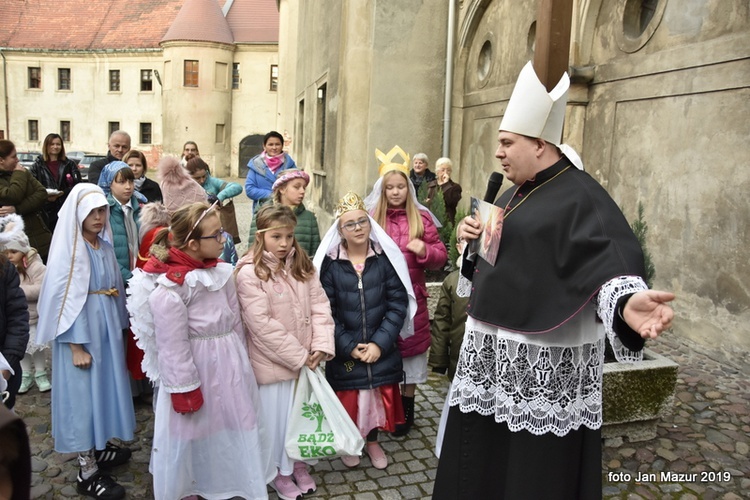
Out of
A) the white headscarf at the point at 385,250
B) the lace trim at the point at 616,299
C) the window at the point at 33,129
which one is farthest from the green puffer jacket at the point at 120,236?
the window at the point at 33,129

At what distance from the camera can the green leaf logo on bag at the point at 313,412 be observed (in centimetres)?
366

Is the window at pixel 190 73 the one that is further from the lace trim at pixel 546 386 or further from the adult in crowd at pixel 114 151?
the lace trim at pixel 546 386

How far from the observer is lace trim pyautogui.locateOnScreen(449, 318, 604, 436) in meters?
2.60

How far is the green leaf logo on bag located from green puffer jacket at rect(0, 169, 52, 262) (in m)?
3.73

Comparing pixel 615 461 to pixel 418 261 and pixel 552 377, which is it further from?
pixel 418 261

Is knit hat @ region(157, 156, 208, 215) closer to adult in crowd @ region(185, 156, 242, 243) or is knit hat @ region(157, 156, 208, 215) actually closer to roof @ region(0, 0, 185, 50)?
adult in crowd @ region(185, 156, 242, 243)

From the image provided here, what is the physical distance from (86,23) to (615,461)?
1876 inches

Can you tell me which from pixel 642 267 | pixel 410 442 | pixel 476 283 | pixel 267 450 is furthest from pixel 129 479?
pixel 642 267

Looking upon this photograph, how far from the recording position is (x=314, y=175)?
51.6 ft

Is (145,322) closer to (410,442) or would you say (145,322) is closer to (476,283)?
(476,283)

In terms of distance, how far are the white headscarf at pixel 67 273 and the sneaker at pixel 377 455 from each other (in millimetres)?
2024

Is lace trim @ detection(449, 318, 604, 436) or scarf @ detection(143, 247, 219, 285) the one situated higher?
scarf @ detection(143, 247, 219, 285)

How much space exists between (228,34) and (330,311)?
37619 millimetres

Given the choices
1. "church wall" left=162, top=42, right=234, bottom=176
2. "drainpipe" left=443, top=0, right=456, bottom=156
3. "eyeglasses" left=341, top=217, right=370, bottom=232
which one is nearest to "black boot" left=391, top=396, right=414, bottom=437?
"eyeglasses" left=341, top=217, right=370, bottom=232
